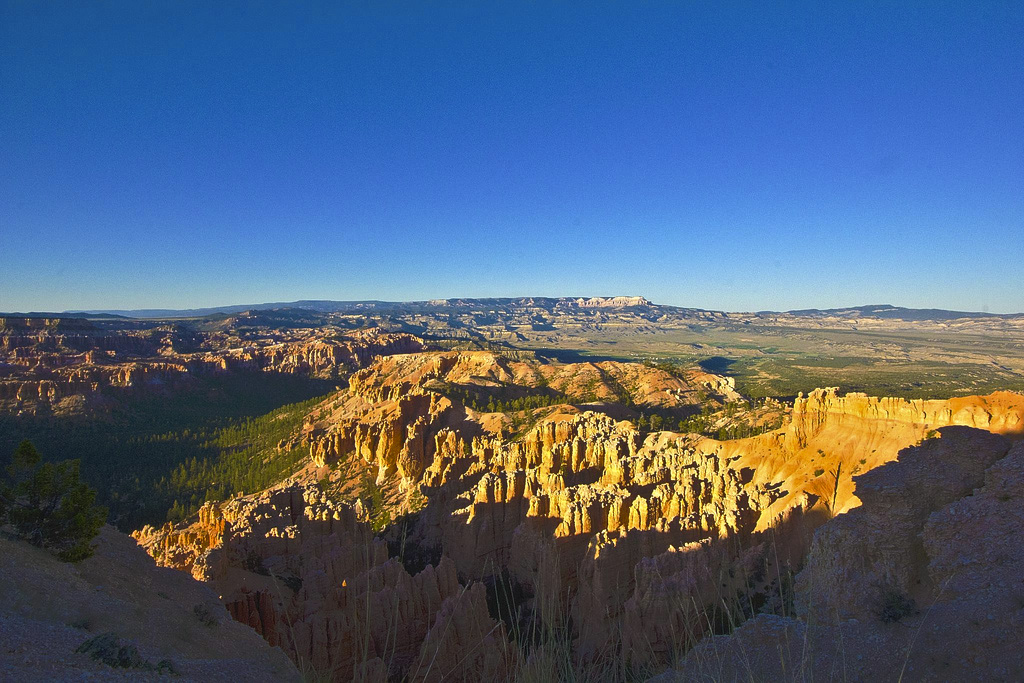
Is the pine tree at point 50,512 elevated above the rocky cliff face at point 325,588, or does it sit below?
above

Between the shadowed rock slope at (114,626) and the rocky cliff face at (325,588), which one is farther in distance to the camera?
the rocky cliff face at (325,588)

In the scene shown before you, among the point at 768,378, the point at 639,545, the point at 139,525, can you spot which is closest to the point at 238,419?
the point at 139,525

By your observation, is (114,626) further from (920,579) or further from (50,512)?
(920,579)

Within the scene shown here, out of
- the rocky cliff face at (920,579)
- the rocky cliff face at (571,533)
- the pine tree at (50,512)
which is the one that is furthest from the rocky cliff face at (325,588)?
the rocky cliff face at (920,579)

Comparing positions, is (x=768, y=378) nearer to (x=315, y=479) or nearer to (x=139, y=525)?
(x=315, y=479)

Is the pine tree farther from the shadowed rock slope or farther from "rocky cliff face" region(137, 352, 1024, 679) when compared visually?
"rocky cliff face" region(137, 352, 1024, 679)

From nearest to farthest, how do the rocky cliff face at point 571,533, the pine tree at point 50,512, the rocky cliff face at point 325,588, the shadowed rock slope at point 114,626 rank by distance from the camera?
the shadowed rock slope at point 114,626, the pine tree at point 50,512, the rocky cliff face at point 325,588, the rocky cliff face at point 571,533

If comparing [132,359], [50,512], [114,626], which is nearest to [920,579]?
[114,626]

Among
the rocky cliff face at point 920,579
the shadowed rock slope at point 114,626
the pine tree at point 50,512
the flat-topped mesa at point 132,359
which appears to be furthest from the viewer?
the flat-topped mesa at point 132,359

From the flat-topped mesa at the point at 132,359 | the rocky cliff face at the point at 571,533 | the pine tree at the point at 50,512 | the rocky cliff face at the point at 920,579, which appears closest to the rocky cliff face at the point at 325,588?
the rocky cliff face at the point at 571,533

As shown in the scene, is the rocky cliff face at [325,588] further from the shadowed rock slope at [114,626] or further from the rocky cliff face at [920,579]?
the rocky cliff face at [920,579]
